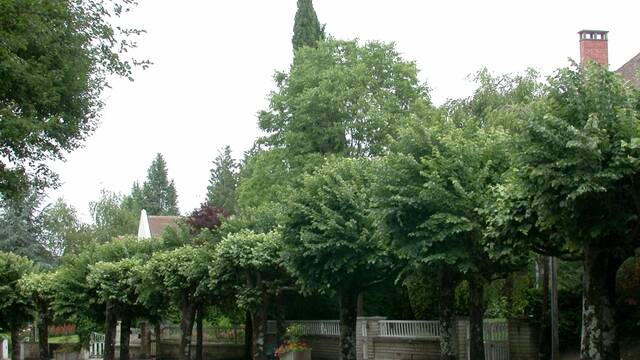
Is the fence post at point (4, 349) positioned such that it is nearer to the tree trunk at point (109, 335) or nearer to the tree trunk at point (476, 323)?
the tree trunk at point (109, 335)

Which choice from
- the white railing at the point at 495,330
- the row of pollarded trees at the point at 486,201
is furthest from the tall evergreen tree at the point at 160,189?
the white railing at the point at 495,330

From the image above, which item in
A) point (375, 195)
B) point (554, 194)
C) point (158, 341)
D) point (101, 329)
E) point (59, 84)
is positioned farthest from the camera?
point (101, 329)

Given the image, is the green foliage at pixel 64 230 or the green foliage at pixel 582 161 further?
the green foliage at pixel 64 230

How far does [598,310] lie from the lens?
1393 cm

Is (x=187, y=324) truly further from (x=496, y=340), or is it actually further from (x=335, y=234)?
(x=496, y=340)

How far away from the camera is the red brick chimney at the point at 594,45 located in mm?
35469

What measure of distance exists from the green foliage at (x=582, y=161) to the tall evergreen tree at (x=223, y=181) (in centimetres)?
7896

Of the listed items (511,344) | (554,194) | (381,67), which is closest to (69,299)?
(381,67)

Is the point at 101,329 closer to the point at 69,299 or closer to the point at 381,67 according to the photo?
the point at 69,299

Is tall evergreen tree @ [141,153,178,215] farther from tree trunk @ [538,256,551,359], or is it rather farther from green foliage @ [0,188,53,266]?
tree trunk @ [538,256,551,359]

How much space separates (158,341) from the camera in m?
45.2

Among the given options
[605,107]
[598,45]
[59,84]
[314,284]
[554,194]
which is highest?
[598,45]

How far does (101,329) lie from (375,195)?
34726 mm

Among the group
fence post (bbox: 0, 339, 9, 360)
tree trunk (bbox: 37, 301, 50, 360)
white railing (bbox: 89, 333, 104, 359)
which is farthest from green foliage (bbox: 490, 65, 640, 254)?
fence post (bbox: 0, 339, 9, 360)
